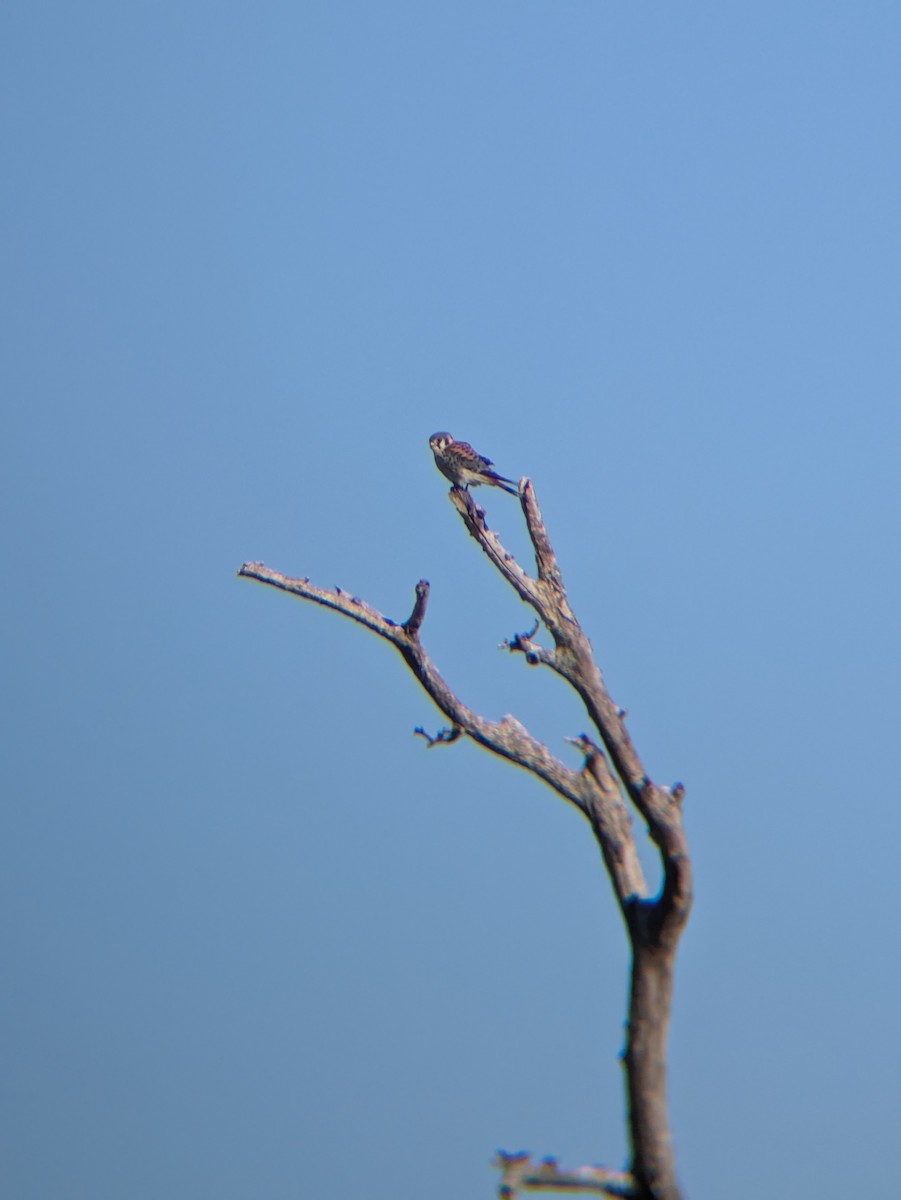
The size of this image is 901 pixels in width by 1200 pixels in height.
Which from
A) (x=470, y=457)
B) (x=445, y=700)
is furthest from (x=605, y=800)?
(x=470, y=457)

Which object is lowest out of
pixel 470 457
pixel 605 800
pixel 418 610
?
pixel 605 800

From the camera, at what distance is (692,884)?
491 cm

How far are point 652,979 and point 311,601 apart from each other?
2089 millimetres

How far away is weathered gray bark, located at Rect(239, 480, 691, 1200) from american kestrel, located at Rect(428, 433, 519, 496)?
1931 mm

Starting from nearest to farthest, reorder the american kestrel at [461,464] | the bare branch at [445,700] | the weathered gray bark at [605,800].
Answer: the weathered gray bark at [605,800], the bare branch at [445,700], the american kestrel at [461,464]

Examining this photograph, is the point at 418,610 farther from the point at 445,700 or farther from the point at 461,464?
the point at 461,464

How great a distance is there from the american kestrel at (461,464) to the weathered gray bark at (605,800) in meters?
1.93

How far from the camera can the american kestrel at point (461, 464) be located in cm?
847

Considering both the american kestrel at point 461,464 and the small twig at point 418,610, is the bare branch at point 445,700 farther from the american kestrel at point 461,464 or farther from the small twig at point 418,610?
the american kestrel at point 461,464

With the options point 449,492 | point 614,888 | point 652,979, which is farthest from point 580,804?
point 449,492

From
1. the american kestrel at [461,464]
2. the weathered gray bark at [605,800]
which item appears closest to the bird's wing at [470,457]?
the american kestrel at [461,464]

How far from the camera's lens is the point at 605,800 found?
5.31 meters

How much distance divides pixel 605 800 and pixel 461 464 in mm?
3698

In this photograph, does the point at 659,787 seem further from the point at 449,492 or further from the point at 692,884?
the point at 449,492
